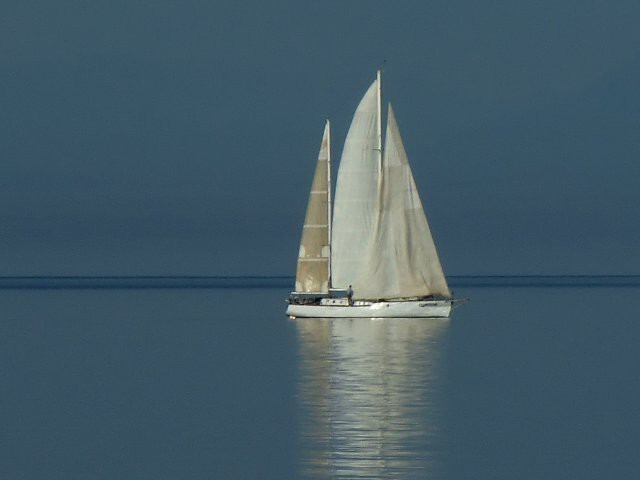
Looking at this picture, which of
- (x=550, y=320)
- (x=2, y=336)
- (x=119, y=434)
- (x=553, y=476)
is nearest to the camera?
(x=553, y=476)

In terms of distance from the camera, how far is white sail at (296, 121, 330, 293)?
82188mm

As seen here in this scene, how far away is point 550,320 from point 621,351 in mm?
36882

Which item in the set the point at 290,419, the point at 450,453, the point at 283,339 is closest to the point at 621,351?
the point at 283,339

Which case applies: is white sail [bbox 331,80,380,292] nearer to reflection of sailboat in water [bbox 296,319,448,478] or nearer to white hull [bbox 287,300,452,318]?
white hull [bbox 287,300,452,318]

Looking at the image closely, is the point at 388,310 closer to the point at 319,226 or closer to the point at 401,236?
the point at 401,236

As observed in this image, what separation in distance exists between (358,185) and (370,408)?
4453 centimetres

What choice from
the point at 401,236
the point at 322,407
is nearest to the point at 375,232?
the point at 401,236

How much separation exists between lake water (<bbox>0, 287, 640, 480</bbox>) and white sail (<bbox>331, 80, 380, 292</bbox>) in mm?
9354

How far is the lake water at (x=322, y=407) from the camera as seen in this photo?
27906 mm

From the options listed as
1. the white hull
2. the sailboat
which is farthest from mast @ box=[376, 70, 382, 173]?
the white hull

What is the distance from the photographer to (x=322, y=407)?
120 ft

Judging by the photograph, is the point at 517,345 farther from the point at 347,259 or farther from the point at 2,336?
the point at 2,336

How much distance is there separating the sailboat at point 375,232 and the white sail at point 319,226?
0.18ft

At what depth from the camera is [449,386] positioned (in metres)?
43.2
